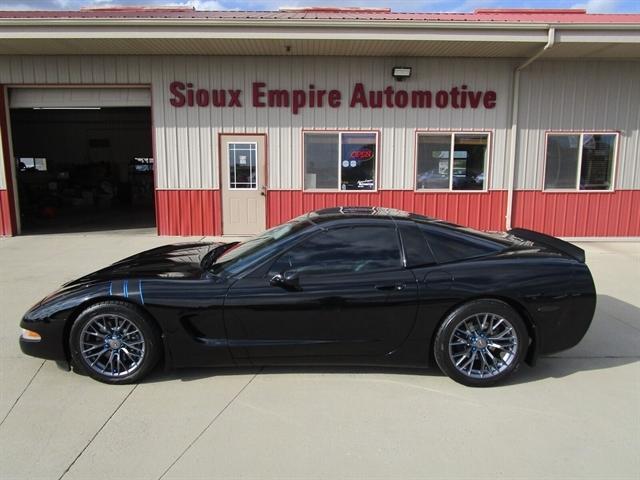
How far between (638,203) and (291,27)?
8.22 metres

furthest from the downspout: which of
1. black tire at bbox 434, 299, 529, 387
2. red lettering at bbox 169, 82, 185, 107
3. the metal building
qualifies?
black tire at bbox 434, 299, 529, 387

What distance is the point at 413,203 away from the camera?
34.1 ft

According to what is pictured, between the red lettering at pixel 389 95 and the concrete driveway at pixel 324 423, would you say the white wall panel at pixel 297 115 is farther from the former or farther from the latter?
the concrete driveway at pixel 324 423

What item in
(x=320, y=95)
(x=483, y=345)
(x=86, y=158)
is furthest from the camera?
(x=86, y=158)

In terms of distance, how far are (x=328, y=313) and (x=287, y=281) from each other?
1.26ft

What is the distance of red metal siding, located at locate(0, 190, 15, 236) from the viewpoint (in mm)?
10241

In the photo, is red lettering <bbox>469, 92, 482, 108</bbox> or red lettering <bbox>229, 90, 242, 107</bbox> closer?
red lettering <bbox>229, 90, 242, 107</bbox>

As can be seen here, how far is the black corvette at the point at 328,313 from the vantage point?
3.57 m

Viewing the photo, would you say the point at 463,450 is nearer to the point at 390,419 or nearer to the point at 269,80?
the point at 390,419

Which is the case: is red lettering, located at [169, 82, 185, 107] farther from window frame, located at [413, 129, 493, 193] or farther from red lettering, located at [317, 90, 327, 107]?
window frame, located at [413, 129, 493, 193]

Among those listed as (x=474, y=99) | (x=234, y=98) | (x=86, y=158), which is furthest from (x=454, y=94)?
(x=86, y=158)

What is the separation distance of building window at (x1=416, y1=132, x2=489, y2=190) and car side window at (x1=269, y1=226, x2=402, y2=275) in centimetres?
691

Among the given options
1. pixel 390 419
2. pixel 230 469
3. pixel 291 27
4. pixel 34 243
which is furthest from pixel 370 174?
pixel 230 469

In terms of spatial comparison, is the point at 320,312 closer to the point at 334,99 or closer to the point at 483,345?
the point at 483,345
